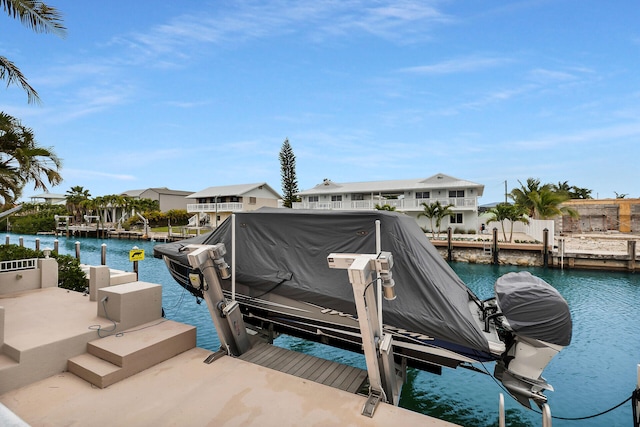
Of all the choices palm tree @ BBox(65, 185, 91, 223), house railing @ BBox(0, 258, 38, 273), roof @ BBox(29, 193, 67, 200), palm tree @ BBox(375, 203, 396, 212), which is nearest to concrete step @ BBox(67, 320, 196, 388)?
house railing @ BBox(0, 258, 38, 273)

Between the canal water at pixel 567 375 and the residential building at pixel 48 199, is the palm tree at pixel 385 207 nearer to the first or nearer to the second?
the canal water at pixel 567 375

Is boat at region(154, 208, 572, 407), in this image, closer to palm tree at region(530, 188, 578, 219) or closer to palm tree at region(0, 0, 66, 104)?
palm tree at region(0, 0, 66, 104)

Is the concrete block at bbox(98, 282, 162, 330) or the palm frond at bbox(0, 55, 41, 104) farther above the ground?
the palm frond at bbox(0, 55, 41, 104)

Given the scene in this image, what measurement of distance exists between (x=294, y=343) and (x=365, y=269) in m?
5.28

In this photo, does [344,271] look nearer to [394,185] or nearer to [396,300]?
[396,300]

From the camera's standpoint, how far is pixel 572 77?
509 inches

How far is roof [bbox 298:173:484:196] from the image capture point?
2886 cm

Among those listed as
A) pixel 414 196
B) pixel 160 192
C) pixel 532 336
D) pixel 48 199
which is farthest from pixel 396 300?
pixel 48 199

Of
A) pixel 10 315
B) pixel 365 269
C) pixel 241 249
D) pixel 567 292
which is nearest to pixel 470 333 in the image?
pixel 365 269

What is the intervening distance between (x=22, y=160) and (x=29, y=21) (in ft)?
13.0

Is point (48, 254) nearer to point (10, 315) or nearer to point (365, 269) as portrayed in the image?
point (10, 315)

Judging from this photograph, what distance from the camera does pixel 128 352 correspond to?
414 cm

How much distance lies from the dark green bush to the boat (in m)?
4.91

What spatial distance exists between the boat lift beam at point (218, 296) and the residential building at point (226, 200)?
1321 inches
